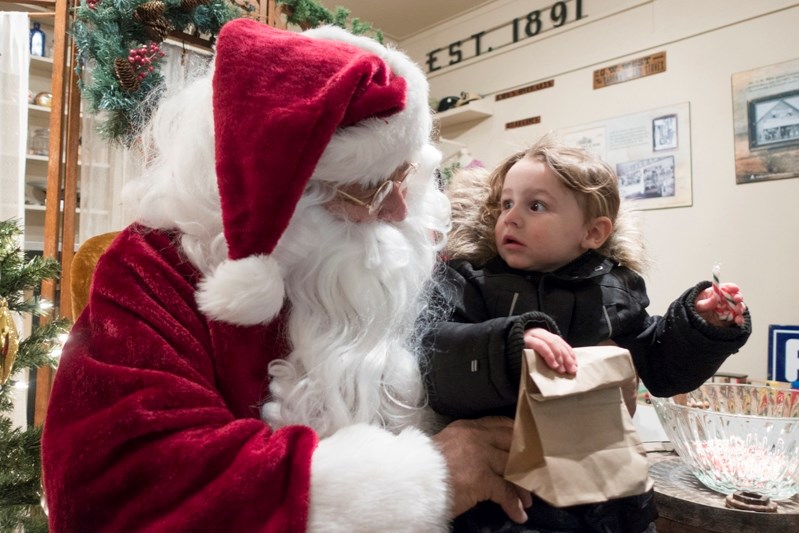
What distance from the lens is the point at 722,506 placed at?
3.59ft

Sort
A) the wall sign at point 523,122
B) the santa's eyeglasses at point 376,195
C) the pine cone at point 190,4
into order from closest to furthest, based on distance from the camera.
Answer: the santa's eyeglasses at point 376,195, the pine cone at point 190,4, the wall sign at point 523,122

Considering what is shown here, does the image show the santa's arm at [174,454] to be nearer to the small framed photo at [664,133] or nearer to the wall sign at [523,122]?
the small framed photo at [664,133]

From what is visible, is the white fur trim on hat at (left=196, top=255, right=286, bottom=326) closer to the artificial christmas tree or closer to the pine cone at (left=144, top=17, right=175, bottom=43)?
the artificial christmas tree

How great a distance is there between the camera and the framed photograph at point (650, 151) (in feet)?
9.16

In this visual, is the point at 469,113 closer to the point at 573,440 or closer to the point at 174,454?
the point at 573,440

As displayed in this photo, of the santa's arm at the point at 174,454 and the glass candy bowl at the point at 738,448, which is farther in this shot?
the glass candy bowl at the point at 738,448

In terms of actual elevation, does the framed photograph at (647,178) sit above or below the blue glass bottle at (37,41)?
below

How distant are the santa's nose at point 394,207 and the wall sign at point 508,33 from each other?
2.71 meters

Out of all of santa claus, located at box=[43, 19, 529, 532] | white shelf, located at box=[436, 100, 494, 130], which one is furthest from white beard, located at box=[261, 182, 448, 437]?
white shelf, located at box=[436, 100, 494, 130]

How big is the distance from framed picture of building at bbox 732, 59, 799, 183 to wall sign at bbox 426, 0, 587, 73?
1.03m

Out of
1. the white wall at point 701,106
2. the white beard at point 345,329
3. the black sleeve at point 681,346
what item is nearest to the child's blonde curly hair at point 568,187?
the black sleeve at point 681,346

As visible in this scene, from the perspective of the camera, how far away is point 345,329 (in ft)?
3.09

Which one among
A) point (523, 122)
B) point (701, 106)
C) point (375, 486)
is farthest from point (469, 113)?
point (375, 486)

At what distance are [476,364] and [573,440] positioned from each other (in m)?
0.18
